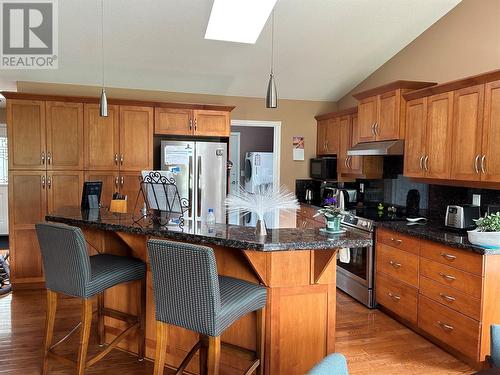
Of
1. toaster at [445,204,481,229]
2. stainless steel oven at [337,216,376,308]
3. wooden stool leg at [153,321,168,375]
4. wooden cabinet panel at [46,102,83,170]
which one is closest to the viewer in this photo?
wooden stool leg at [153,321,168,375]

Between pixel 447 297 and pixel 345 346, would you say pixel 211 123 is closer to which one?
pixel 345 346

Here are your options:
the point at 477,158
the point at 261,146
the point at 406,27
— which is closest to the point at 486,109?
the point at 477,158

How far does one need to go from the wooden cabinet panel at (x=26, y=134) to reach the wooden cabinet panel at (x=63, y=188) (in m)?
0.18

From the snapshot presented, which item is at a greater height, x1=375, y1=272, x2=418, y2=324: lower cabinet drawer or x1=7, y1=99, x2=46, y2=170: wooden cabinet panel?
x1=7, y1=99, x2=46, y2=170: wooden cabinet panel

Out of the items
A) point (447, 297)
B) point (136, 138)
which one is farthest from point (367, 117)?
point (136, 138)

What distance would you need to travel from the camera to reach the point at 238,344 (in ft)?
8.27

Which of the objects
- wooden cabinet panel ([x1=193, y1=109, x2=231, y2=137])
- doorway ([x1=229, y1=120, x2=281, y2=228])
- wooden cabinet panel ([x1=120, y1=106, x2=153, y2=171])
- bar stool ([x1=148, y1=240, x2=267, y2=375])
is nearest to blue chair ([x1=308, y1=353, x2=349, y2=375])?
bar stool ([x1=148, y1=240, x2=267, y2=375])

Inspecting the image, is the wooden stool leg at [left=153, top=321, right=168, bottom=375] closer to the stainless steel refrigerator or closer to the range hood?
the stainless steel refrigerator

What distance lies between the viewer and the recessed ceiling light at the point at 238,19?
3.80 metres

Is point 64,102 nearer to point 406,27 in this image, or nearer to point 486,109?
point 406,27

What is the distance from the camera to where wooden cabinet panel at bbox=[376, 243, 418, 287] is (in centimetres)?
346

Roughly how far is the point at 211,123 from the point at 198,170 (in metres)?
0.63

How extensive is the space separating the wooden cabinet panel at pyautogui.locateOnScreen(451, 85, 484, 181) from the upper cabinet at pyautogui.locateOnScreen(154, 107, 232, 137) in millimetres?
2658

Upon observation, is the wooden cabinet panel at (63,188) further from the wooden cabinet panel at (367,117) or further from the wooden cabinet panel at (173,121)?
the wooden cabinet panel at (367,117)
